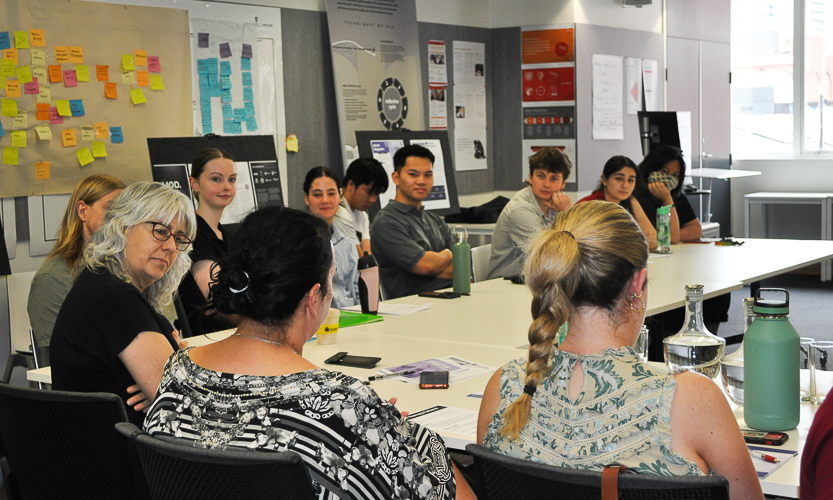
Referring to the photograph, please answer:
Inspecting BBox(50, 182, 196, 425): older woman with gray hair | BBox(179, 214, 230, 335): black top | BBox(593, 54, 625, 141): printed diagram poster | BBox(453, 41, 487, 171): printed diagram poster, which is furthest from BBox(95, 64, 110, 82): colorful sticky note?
BBox(593, 54, 625, 141): printed diagram poster

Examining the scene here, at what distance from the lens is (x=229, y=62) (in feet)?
17.0

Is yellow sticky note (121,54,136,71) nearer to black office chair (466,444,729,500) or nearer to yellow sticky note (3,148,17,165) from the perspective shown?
yellow sticky note (3,148,17,165)

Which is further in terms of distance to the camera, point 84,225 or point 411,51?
point 411,51

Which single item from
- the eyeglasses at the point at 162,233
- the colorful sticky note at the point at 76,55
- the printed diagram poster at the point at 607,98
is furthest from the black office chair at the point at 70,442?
the printed diagram poster at the point at 607,98

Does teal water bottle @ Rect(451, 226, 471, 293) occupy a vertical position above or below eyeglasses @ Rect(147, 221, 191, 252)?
below

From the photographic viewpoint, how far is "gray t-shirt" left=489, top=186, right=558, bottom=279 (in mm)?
4406

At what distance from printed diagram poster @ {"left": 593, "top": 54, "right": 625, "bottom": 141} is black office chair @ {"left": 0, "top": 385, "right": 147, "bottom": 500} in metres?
6.10

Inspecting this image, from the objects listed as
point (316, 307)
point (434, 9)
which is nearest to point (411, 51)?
point (434, 9)

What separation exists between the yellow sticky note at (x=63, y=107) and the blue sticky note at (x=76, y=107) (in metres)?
0.02

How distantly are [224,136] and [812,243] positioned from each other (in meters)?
3.68

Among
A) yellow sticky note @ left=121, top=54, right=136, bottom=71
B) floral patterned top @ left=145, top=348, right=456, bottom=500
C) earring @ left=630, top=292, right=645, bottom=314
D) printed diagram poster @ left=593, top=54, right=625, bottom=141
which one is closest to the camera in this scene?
floral patterned top @ left=145, top=348, right=456, bottom=500

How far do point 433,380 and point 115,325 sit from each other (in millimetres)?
821

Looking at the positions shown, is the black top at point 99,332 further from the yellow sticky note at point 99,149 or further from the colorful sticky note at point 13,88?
the yellow sticky note at point 99,149

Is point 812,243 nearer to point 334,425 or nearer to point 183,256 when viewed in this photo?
point 183,256
